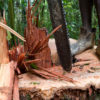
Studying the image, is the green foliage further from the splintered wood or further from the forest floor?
the forest floor

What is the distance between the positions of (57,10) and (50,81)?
594 mm

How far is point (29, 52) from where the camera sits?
1559 mm

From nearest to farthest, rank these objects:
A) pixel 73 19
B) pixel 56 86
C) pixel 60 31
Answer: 1. pixel 56 86
2. pixel 60 31
3. pixel 73 19

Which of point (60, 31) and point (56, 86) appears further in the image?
point (60, 31)

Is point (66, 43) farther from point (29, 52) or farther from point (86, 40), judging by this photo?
point (86, 40)

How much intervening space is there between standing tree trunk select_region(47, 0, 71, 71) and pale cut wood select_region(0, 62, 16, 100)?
51cm

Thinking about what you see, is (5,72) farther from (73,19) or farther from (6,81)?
(73,19)

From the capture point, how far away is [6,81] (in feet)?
3.54

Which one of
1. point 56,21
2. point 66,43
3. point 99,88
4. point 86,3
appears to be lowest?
point 99,88

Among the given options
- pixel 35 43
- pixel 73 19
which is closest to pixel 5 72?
pixel 35 43

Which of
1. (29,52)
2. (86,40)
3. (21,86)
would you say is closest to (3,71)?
(21,86)

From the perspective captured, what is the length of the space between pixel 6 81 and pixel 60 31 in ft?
2.23

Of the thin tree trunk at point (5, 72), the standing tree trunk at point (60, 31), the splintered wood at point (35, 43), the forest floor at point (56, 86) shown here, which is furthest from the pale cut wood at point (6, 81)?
the standing tree trunk at point (60, 31)

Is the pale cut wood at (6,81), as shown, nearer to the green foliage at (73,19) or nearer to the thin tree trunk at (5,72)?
the thin tree trunk at (5,72)
